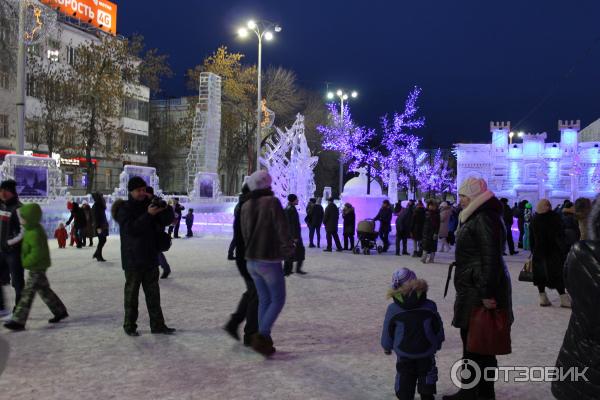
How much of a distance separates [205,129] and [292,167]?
16.3ft

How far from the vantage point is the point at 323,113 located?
165 feet

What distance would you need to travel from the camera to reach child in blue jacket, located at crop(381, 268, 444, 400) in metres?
3.83

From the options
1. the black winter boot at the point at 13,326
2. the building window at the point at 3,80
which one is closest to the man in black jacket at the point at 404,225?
the black winter boot at the point at 13,326

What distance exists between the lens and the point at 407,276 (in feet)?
12.9

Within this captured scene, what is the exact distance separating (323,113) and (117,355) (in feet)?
151

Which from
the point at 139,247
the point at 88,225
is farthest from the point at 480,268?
the point at 88,225

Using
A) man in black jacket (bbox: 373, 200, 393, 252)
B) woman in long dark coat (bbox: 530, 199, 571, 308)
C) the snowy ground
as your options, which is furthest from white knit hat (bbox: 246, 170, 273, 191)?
man in black jacket (bbox: 373, 200, 393, 252)

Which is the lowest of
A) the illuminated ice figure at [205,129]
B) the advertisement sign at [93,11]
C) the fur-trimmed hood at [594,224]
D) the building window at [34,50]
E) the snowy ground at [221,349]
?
the snowy ground at [221,349]

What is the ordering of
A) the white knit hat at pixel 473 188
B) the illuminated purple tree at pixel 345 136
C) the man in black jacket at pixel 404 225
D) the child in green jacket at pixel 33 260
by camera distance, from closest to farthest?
the white knit hat at pixel 473 188
the child in green jacket at pixel 33 260
the man in black jacket at pixel 404 225
the illuminated purple tree at pixel 345 136

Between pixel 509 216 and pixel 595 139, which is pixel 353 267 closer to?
pixel 509 216

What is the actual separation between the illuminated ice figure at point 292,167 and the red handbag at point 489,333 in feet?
81.5

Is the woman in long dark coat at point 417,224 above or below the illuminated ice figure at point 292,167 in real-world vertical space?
below

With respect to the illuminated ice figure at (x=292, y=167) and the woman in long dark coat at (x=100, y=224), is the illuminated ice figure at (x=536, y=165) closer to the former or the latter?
the illuminated ice figure at (x=292, y=167)

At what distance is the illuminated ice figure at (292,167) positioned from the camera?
29.0 metres
